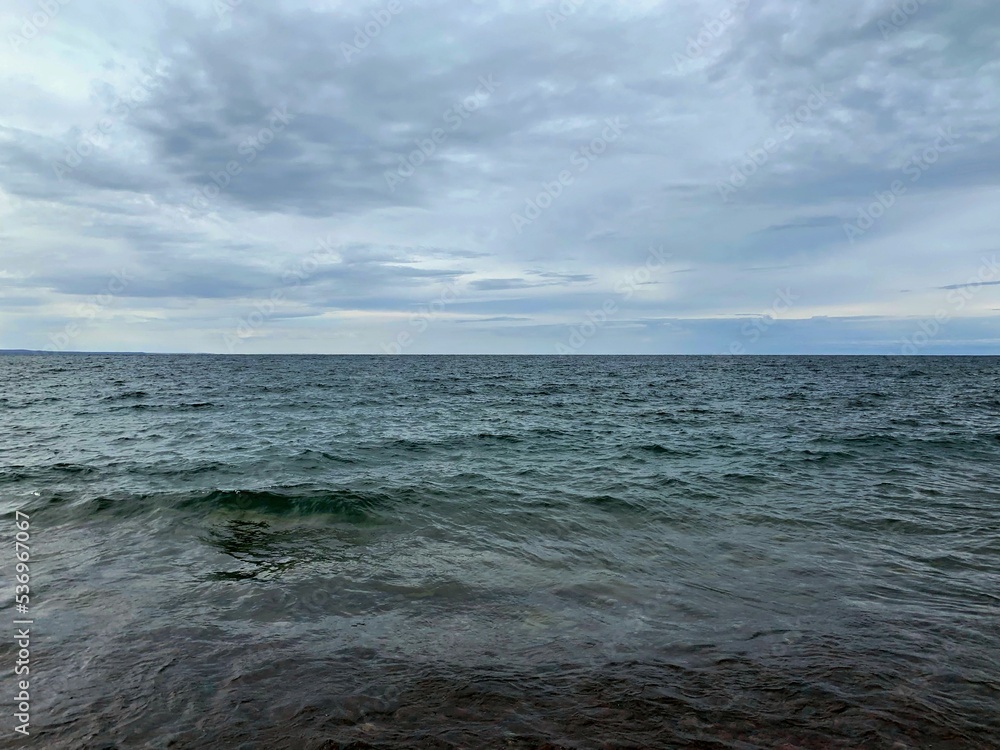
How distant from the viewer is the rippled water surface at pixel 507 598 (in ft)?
17.6

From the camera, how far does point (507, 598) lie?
27.1ft

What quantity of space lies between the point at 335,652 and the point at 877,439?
24.6m

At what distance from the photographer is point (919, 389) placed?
2108 inches

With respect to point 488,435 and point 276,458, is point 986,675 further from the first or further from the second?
point 488,435

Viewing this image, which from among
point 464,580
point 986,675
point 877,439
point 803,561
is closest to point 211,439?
point 464,580

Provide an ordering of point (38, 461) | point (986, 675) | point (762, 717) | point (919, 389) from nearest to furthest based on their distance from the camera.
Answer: point (762, 717)
point (986, 675)
point (38, 461)
point (919, 389)

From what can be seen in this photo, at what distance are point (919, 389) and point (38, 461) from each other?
215ft

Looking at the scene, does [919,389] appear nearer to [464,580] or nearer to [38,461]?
[464,580]

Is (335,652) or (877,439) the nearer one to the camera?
(335,652)

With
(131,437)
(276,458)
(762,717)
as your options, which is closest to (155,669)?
(762,717)

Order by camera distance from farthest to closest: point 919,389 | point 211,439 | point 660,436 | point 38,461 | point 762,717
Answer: point 919,389, point 660,436, point 211,439, point 38,461, point 762,717

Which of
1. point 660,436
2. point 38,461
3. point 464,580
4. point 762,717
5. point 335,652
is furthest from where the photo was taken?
point 660,436

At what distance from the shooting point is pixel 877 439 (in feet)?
77.3

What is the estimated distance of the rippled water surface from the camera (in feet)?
17.6
